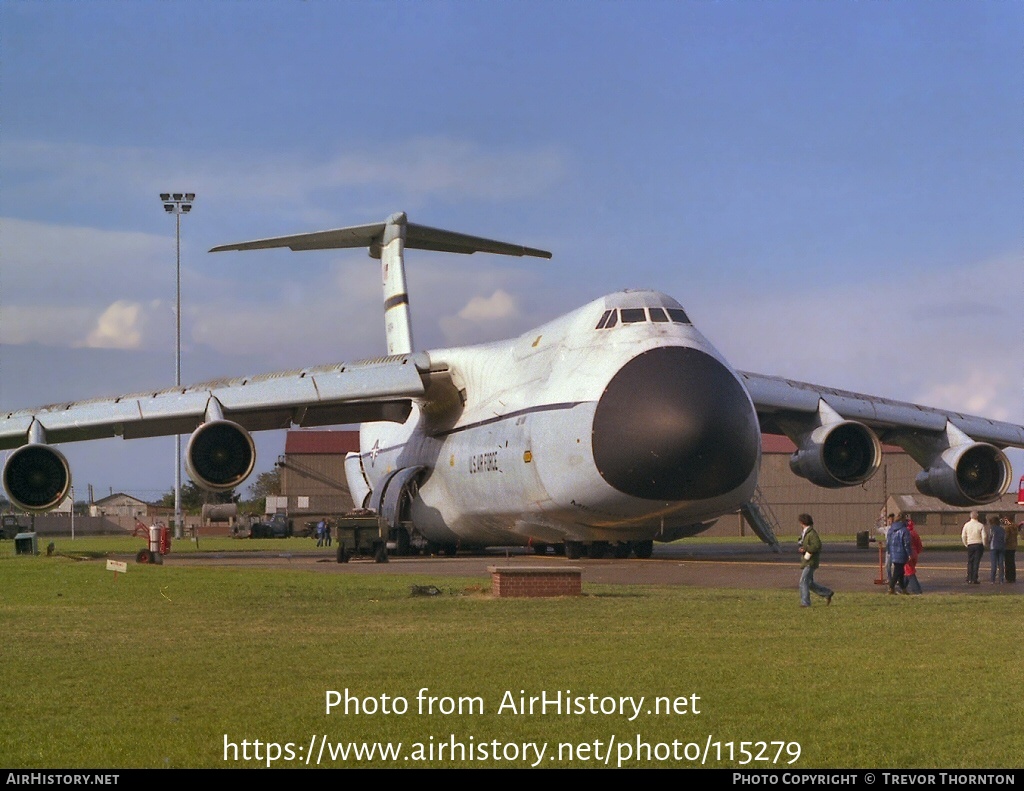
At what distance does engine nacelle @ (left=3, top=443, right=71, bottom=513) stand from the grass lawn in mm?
12187

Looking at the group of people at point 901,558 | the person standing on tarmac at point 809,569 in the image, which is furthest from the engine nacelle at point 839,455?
the person standing on tarmac at point 809,569

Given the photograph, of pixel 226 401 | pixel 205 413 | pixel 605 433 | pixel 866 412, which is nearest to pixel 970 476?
pixel 866 412

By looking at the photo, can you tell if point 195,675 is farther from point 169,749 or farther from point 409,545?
point 409,545

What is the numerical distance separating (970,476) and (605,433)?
11964 millimetres

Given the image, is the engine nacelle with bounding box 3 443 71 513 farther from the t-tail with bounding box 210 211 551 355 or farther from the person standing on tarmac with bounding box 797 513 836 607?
the person standing on tarmac with bounding box 797 513 836 607

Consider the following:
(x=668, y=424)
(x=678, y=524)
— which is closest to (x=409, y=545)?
(x=678, y=524)

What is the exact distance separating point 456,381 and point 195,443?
6223mm

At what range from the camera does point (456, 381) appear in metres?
30.8

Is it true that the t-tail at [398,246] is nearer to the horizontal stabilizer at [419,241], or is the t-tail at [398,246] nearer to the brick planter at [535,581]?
the horizontal stabilizer at [419,241]

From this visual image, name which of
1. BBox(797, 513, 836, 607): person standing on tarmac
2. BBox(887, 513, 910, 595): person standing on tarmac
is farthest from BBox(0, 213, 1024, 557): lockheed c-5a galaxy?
BBox(797, 513, 836, 607): person standing on tarmac

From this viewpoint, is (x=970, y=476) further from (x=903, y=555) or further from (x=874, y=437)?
(x=903, y=555)

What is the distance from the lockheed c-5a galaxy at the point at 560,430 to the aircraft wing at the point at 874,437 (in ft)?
0.15

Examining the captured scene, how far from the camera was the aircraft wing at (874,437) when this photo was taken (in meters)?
29.1

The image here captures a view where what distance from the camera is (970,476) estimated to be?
3077 cm
